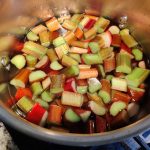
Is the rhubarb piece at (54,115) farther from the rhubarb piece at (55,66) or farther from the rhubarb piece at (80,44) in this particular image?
the rhubarb piece at (80,44)

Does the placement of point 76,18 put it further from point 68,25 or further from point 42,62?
point 42,62

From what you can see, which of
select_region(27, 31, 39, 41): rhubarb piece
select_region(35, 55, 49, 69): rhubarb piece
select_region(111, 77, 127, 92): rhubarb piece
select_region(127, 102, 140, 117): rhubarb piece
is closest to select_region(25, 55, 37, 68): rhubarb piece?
select_region(35, 55, 49, 69): rhubarb piece

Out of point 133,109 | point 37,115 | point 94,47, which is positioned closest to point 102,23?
point 94,47

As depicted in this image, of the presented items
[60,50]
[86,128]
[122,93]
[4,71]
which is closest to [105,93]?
[122,93]

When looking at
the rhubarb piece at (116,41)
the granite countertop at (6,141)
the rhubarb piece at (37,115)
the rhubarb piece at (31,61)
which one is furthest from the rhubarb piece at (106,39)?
the granite countertop at (6,141)

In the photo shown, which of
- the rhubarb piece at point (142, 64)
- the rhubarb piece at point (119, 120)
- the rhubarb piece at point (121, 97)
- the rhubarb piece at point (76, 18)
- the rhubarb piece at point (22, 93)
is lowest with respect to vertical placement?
the rhubarb piece at point (119, 120)

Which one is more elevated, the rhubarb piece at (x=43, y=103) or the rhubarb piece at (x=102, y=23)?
the rhubarb piece at (x=102, y=23)
